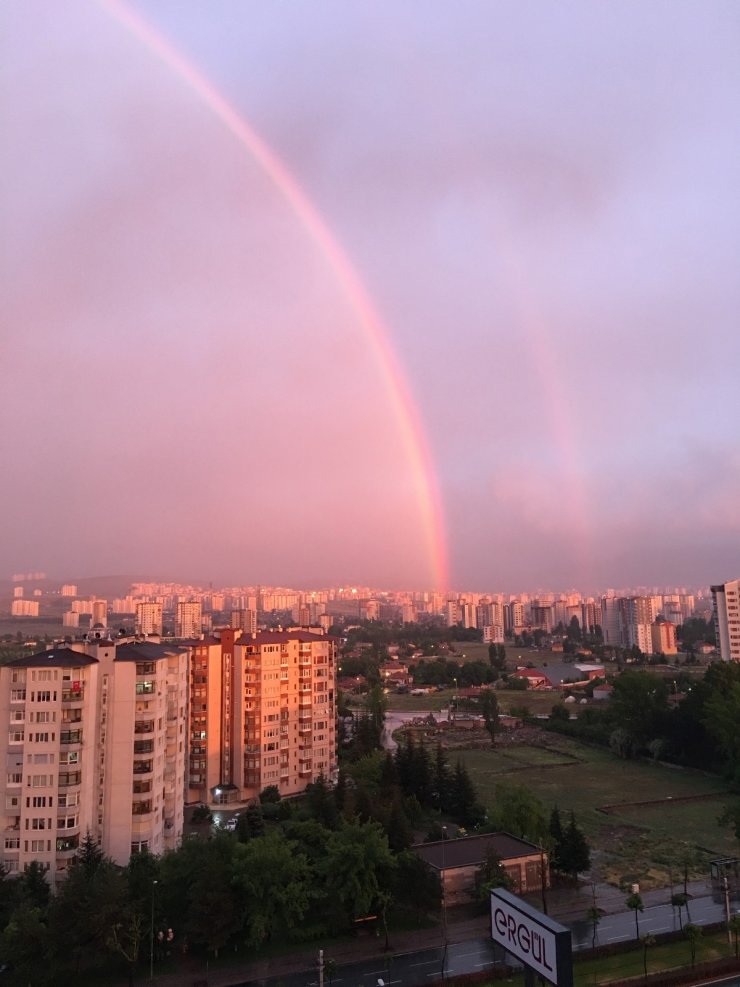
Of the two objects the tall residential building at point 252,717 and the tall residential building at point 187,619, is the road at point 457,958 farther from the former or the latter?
the tall residential building at point 187,619

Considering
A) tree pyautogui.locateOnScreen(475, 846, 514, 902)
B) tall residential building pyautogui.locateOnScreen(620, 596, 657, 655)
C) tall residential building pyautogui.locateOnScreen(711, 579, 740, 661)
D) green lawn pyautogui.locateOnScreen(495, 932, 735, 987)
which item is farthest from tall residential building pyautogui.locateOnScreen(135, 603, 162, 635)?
green lawn pyautogui.locateOnScreen(495, 932, 735, 987)

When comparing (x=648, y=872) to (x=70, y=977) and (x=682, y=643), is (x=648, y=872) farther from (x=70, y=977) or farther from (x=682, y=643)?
(x=682, y=643)

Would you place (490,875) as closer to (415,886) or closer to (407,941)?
(415,886)

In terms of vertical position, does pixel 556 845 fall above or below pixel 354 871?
below

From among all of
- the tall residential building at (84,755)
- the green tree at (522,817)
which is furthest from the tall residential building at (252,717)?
the green tree at (522,817)

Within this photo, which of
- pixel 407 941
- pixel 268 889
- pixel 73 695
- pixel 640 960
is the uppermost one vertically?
pixel 73 695

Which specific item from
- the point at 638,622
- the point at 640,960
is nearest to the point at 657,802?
the point at 640,960
